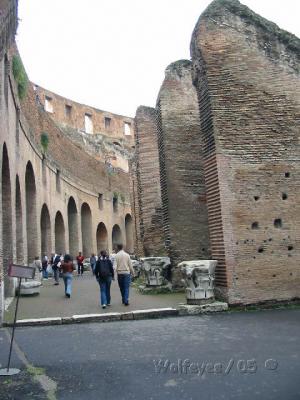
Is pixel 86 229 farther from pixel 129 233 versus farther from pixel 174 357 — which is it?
pixel 174 357

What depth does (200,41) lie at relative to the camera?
8.69 m

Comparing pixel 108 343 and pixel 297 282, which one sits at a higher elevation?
pixel 297 282

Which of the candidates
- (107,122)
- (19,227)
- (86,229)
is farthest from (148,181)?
(107,122)

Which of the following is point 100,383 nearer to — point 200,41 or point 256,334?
point 256,334

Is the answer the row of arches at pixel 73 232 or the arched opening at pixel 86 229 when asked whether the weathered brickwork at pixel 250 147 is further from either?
the arched opening at pixel 86 229

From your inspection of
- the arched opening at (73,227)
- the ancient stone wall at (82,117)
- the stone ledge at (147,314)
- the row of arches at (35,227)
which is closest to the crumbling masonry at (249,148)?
the stone ledge at (147,314)

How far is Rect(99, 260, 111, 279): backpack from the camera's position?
885 cm

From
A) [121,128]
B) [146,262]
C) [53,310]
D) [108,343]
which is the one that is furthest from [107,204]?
[108,343]

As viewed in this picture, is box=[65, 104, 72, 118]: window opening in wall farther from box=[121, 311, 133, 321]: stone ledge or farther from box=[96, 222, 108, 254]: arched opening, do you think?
box=[121, 311, 133, 321]: stone ledge

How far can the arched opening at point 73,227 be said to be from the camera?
2731cm

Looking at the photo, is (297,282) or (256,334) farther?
(297,282)

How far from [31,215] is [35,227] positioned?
0.51m

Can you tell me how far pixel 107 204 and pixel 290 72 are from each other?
26.2m

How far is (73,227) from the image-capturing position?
27672mm
